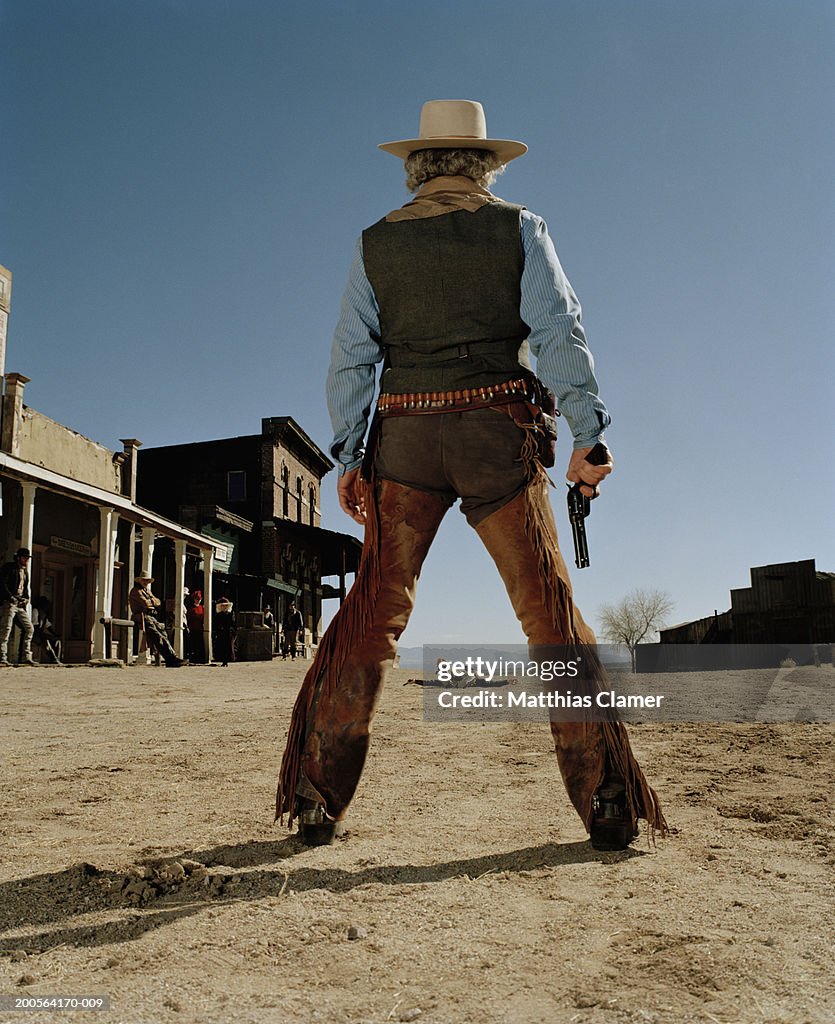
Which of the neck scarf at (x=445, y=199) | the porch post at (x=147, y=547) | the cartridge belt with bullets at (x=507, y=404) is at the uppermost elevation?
the porch post at (x=147, y=547)

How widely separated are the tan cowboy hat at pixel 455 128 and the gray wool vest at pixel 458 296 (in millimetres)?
299

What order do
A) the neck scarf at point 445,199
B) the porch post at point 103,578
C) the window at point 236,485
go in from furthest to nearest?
the window at point 236,485, the porch post at point 103,578, the neck scarf at point 445,199

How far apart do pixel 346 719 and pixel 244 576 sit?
83.7ft

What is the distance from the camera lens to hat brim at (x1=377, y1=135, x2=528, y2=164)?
276cm

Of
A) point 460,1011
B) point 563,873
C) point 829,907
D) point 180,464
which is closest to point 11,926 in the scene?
point 460,1011

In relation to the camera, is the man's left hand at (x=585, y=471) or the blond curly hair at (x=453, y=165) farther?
the blond curly hair at (x=453, y=165)

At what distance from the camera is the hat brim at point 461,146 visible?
9.05ft

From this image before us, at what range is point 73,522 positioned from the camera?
17469mm

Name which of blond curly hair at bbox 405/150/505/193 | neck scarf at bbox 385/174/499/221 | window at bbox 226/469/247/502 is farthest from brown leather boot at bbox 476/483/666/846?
window at bbox 226/469/247/502

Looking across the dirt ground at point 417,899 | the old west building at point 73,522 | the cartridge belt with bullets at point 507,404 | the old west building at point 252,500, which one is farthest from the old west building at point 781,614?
the cartridge belt with bullets at point 507,404

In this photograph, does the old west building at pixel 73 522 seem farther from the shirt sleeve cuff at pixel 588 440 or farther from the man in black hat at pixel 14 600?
the shirt sleeve cuff at pixel 588 440

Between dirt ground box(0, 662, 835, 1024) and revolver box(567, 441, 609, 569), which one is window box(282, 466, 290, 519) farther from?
revolver box(567, 441, 609, 569)

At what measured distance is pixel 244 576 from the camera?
2723 cm

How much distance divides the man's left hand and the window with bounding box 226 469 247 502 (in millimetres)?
27984
